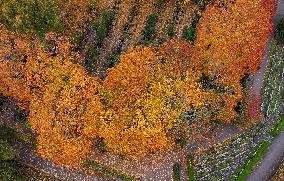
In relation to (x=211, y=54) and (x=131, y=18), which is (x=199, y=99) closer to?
(x=211, y=54)

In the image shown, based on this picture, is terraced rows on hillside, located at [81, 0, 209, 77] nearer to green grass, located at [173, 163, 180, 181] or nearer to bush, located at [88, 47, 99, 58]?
bush, located at [88, 47, 99, 58]

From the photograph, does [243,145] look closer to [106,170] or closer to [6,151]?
[106,170]

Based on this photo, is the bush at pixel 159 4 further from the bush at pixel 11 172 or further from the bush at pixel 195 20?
the bush at pixel 11 172

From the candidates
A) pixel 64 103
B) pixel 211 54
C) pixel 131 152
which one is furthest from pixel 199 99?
pixel 64 103

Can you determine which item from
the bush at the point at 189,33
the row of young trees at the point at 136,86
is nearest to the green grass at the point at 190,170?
the row of young trees at the point at 136,86

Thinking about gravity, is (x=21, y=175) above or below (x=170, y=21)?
below

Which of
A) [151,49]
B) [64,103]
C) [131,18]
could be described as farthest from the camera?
[131,18]

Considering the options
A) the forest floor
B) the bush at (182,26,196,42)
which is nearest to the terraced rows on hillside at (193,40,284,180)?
the bush at (182,26,196,42)

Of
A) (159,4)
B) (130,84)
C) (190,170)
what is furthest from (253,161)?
(159,4)
